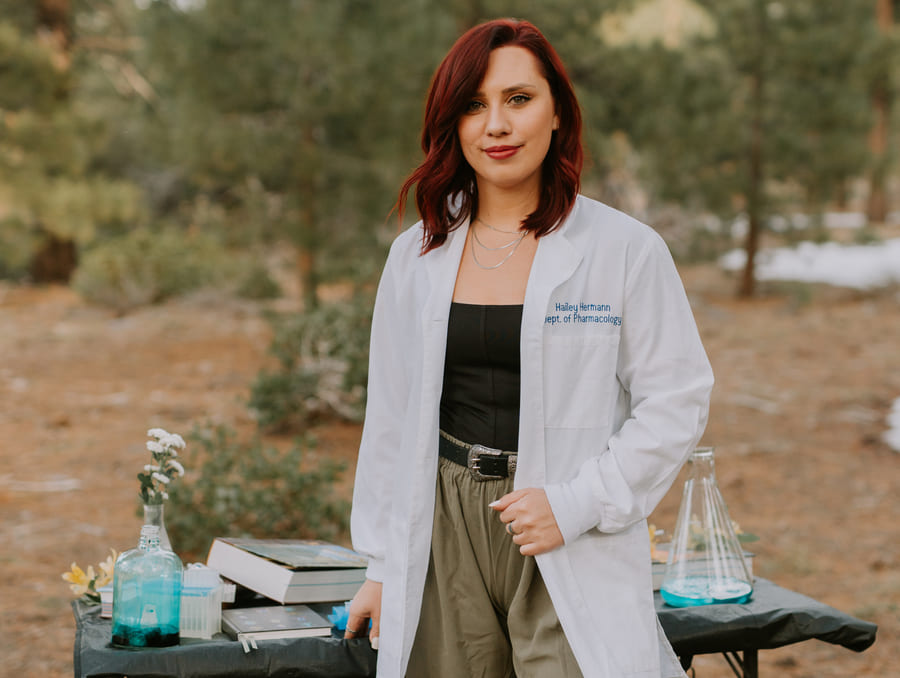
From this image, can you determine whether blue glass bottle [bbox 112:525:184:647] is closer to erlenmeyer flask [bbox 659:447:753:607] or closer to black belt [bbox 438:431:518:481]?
black belt [bbox 438:431:518:481]

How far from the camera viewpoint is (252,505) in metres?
4.57

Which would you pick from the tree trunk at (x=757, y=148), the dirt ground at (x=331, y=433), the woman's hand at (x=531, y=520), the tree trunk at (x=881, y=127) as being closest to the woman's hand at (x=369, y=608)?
the woman's hand at (x=531, y=520)

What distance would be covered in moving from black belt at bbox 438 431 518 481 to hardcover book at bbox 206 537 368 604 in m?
0.55

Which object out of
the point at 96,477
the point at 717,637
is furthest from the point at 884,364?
the point at 717,637

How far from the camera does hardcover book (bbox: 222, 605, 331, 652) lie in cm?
201

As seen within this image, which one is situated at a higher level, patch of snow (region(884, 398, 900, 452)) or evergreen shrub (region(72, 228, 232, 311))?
evergreen shrub (region(72, 228, 232, 311))

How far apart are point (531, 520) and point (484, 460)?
6.2 inches

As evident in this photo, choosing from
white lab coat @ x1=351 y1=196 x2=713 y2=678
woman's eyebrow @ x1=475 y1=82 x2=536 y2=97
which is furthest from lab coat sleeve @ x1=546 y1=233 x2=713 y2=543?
woman's eyebrow @ x1=475 y1=82 x2=536 y2=97

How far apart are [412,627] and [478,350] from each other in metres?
0.50

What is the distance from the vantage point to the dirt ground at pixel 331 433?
4.38 m

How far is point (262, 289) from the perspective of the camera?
12391 mm

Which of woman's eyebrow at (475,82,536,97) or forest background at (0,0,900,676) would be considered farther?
forest background at (0,0,900,676)

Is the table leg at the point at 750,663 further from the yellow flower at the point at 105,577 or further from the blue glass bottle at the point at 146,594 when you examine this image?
the yellow flower at the point at 105,577

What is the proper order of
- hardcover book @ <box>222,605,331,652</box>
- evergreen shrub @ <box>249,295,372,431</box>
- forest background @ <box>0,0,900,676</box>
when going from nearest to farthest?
hardcover book @ <box>222,605,331,652</box> < forest background @ <box>0,0,900,676</box> < evergreen shrub @ <box>249,295,372,431</box>
